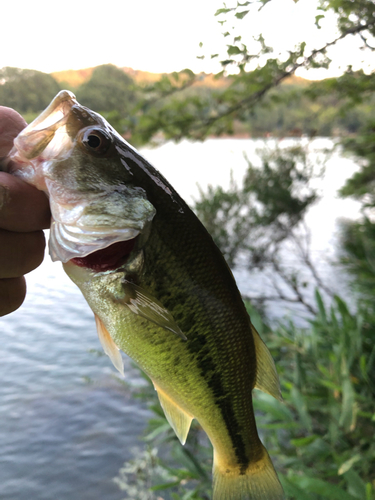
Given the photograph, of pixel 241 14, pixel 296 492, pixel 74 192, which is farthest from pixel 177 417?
pixel 241 14

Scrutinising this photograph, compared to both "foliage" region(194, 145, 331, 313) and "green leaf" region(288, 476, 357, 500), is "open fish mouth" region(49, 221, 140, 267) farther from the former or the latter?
"foliage" region(194, 145, 331, 313)

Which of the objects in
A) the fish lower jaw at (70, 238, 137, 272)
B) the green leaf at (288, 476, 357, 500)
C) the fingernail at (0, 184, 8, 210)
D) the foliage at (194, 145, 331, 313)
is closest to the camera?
the fingernail at (0, 184, 8, 210)

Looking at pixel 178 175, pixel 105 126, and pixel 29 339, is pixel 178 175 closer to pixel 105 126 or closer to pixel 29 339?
pixel 29 339

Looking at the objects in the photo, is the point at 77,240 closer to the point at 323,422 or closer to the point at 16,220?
the point at 16,220

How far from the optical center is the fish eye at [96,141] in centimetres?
84

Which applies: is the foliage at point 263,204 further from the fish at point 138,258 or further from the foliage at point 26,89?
the fish at point 138,258

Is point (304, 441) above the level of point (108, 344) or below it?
below

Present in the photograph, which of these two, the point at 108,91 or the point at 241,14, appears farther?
the point at 108,91

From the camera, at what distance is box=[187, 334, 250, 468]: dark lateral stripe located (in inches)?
36.1

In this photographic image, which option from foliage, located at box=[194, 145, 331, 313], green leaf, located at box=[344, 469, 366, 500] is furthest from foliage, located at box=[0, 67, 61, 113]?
foliage, located at box=[194, 145, 331, 313]

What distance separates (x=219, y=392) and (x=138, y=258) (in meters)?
0.43

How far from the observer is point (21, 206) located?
2.57 feet

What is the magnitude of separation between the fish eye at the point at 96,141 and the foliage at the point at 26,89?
1.31 m

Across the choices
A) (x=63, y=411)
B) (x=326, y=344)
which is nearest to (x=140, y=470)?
(x=63, y=411)
